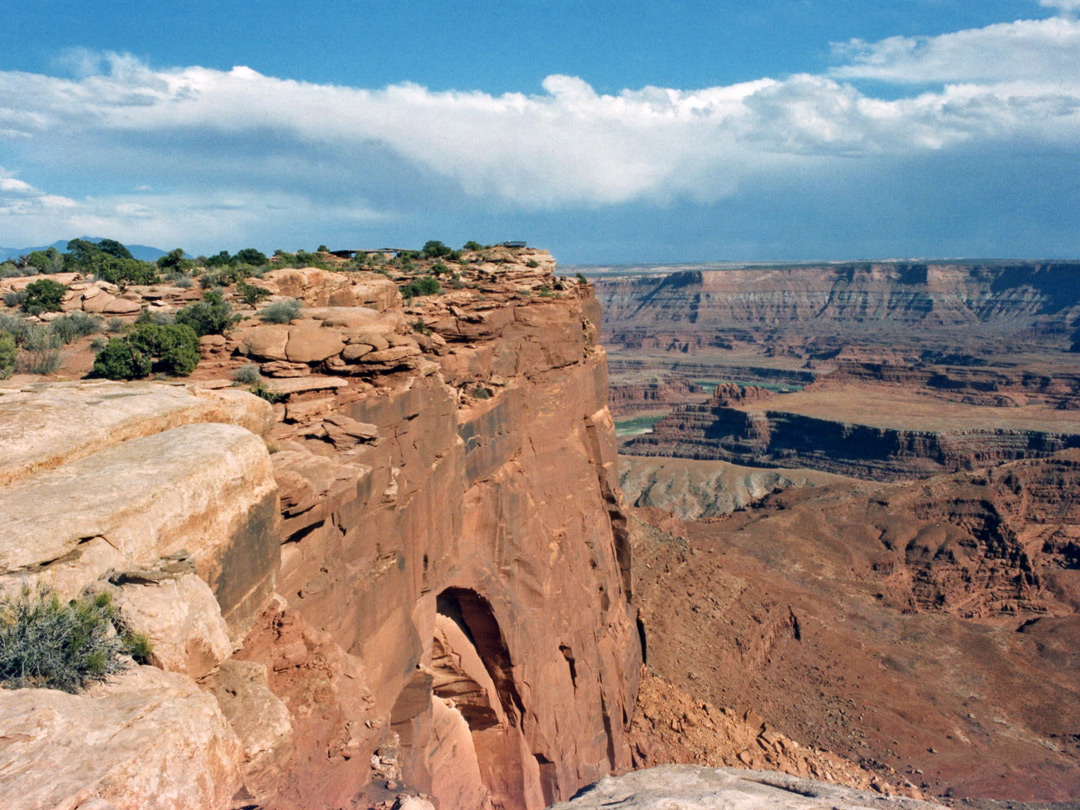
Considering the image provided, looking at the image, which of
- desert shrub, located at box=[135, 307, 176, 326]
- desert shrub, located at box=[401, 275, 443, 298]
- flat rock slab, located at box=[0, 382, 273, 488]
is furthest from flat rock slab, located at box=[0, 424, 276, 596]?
desert shrub, located at box=[401, 275, 443, 298]

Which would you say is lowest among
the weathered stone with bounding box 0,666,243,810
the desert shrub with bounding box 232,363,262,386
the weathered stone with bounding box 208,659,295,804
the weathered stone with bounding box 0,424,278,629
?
the weathered stone with bounding box 208,659,295,804

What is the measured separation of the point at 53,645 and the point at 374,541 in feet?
24.9

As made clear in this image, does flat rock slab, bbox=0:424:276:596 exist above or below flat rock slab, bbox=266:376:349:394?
below

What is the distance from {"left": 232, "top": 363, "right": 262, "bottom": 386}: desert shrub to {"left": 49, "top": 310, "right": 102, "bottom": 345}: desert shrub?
5438mm

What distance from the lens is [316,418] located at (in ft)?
42.8

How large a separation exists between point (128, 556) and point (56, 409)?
305cm

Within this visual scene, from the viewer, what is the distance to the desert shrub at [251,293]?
61.0 ft

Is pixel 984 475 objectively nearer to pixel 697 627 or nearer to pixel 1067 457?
pixel 1067 457

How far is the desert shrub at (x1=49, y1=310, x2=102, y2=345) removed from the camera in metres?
15.9

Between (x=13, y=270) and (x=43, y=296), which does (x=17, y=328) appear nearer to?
(x=43, y=296)

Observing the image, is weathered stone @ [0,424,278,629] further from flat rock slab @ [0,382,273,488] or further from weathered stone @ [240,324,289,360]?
weathered stone @ [240,324,289,360]

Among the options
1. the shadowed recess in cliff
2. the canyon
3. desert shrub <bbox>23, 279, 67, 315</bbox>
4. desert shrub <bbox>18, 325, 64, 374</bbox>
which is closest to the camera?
desert shrub <bbox>18, 325, 64, 374</bbox>

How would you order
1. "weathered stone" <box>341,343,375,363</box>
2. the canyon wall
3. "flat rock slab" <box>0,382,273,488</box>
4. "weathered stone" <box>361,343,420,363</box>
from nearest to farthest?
"flat rock slab" <box>0,382,273,488</box>
"weathered stone" <box>341,343,375,363</box>
"weathered stone" <box>361,343,420,363</box>
the canyon wall

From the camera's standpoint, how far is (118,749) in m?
5.14
